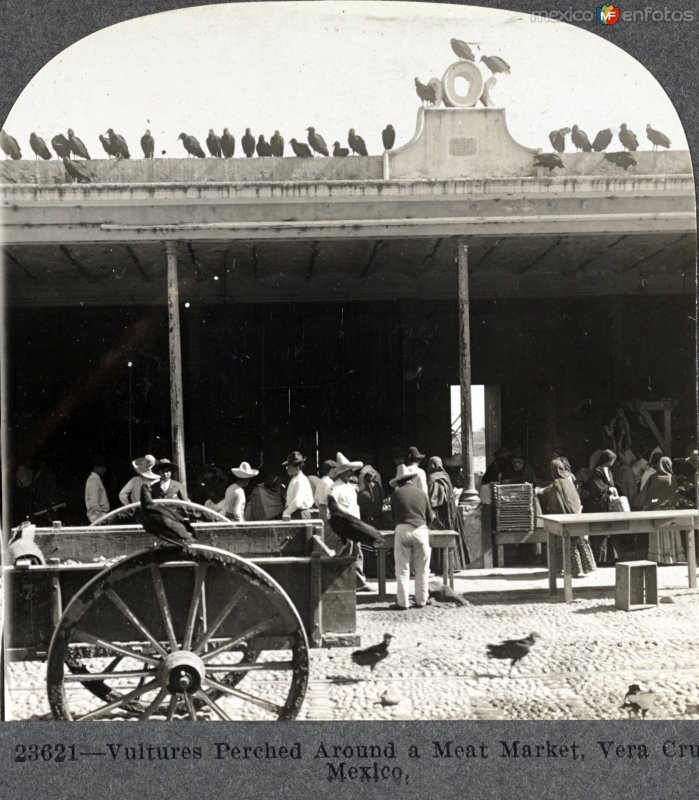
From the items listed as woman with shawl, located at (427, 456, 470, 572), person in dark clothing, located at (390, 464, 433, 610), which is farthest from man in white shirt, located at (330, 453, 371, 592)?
woman with shawl, located at (427, 456, 470, 572)

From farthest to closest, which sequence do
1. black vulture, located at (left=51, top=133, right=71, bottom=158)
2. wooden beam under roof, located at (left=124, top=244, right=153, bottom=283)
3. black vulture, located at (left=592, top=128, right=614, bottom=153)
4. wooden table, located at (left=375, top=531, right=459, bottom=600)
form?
wooden beam under roof, located at (left=124, top=244, right=153, bottom=283) → wooden table, located at (left=375, top=531, right=459, bottom=600) → black vulture, located at (left=592, top=128, right=614, bottom=153) → black vulture, located at (left=51, top=133, right=71, bottom=158)

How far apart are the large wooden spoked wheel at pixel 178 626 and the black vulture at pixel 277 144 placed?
3.34 meters

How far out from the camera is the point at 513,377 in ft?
42.2

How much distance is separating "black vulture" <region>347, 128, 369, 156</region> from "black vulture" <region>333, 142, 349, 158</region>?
65 millimetres

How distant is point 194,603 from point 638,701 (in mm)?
2736

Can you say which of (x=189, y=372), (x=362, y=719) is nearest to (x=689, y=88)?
(x=362, y=719)

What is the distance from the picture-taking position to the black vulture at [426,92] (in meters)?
5.48

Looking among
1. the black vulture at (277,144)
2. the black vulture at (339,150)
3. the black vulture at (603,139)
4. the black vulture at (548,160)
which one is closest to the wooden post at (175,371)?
the black vulture at (277,144)

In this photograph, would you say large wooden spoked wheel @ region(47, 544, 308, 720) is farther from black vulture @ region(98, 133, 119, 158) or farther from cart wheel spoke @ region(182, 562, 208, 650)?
black vulture @ region(98, 133, 119, 158)

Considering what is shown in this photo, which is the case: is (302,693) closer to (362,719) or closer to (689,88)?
(362,719)

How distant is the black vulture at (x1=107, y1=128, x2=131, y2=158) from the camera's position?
5.93 m

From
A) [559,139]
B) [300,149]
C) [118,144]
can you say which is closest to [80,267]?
[118,144]

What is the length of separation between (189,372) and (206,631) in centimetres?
812

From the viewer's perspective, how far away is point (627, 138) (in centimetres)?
594
